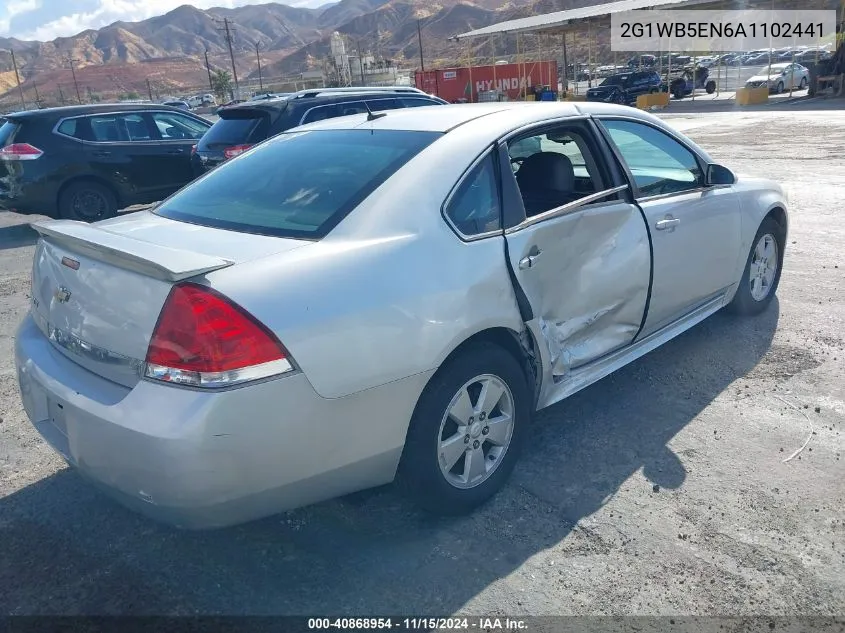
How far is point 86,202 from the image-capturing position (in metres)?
10.1

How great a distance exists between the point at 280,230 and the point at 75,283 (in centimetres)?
77

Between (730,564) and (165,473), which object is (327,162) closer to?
(165,473)

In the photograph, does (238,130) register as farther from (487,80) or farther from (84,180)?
(487,80)

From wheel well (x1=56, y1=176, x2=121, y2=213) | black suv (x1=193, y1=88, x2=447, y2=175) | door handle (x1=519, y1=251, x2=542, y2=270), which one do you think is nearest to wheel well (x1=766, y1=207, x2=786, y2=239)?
door handle (x1=519, y1=251, x2=542, y2=270)

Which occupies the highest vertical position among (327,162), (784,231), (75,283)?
(327,162)

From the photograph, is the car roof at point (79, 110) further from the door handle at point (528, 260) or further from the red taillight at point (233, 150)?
the door handle at point (528, 260)

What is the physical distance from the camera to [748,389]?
4.14 meters

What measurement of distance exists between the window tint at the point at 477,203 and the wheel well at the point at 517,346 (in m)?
0.43

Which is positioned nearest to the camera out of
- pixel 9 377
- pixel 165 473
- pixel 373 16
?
pixel 165 473

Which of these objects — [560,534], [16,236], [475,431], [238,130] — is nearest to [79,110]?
[16,236]

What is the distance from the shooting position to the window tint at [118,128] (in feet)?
33.3

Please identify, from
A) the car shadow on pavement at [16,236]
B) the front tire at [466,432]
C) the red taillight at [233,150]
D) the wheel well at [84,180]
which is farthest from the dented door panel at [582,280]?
the wheel well at [84,180]

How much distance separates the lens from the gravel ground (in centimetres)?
260

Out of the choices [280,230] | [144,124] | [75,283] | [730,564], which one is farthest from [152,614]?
[144,124]
